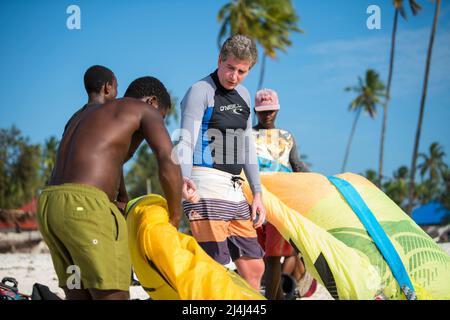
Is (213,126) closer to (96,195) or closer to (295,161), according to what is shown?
(96,195)

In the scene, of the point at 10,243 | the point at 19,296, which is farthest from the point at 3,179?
the point at 19,296

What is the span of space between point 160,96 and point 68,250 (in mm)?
1111

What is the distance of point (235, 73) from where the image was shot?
3982 mm

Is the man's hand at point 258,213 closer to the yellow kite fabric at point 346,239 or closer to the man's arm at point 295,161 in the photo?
the yellow kite fabric at point 346,239

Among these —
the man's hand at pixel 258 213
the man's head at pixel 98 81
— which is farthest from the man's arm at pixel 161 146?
the man's hand at pixel 258 213

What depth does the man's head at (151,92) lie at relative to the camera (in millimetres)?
3539

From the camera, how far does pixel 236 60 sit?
13.0ft

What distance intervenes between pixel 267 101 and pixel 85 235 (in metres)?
3.09

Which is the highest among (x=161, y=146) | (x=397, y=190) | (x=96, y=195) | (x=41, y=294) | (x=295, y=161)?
(x=161, y=146)

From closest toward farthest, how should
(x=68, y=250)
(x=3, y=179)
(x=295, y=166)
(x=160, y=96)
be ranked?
(x=68, y=250) → (x=160, y=96) → (x=295, y=166) → (x=3, y=179)

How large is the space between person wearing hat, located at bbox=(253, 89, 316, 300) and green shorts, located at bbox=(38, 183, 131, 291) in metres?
2.73

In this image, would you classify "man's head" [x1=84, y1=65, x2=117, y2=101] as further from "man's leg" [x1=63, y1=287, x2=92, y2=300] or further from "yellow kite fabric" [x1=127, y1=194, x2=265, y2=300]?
"man's leg" [x1=63, y1=287, x2=92, y2=300]

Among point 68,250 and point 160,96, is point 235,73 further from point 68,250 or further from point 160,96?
point 68,250

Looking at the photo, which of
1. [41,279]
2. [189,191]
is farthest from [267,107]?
[41,279]
